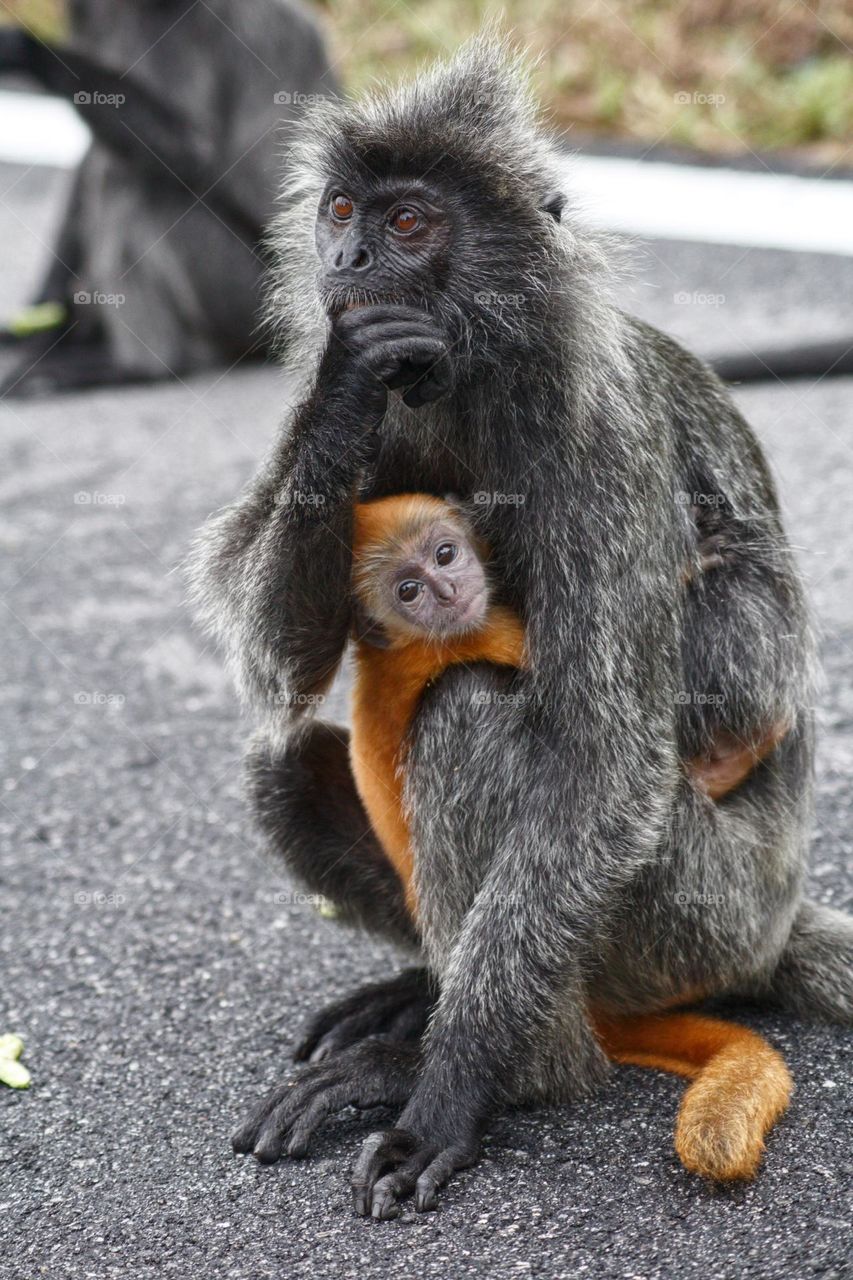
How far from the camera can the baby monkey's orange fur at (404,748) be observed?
287 centimetres

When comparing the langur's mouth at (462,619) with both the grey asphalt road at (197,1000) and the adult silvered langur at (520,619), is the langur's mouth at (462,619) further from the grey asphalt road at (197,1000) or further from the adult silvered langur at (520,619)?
the grey asphalt road at (197,1000)

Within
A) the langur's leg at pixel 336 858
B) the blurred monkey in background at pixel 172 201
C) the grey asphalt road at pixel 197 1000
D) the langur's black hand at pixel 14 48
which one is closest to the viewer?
the grey asphalt road at pixel 197 1000

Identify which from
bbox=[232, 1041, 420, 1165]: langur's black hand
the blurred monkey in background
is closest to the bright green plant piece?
bbox=[232, 1041, 420, 1165]: langur's black hand

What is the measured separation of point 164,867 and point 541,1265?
1849mm

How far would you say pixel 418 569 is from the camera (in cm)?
299

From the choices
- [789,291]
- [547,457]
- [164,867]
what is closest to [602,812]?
[547,457]

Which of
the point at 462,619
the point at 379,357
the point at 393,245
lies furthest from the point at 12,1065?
the point at 393,245

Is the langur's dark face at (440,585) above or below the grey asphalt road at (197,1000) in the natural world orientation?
above

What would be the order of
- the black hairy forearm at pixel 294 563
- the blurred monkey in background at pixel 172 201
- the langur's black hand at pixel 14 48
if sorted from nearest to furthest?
the black hairy forearm at pixel 294 563 < the langur's black hand at pixel 14 48 < the blurred monkey in background at pixel 172 201

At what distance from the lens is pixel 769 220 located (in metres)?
8.84

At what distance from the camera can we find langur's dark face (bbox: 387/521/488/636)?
293 centimetres

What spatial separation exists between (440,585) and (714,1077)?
1027 mm

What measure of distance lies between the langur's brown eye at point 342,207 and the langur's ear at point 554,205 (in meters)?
0.36

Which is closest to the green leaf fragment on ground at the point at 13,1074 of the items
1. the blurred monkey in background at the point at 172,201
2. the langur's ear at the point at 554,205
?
the langur's ear at the point at 554,205
